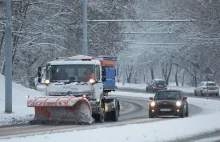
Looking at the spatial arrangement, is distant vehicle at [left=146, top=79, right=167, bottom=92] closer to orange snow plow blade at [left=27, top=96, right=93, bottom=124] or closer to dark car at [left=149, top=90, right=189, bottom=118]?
dark car at [left=149, top=90, right=189, bottom=118]

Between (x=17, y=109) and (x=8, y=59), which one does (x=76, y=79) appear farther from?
(x=17, y=109)

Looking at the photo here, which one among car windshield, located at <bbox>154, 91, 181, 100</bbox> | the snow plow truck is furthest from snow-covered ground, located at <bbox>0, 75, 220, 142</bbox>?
car windshield, located at <bbox>154, 91, 181, 100</bbox>

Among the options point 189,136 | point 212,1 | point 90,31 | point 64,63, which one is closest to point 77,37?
point 90,31

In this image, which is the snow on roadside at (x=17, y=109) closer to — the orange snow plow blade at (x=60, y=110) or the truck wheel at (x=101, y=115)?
the orange snow plow blade at (x=60, y=110)

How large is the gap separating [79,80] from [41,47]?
14.4m

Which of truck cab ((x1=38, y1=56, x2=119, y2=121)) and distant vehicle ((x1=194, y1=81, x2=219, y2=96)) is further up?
truck cab ((x1=38, y1=56, x2=119, y2=121))

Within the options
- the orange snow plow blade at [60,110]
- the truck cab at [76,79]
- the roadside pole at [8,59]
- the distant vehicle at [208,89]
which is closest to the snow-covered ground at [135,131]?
the roadside pole at [8,59]

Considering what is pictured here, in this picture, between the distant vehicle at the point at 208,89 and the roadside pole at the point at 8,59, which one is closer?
the roadside pole at the point at 8,59

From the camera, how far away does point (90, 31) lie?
45375 mm

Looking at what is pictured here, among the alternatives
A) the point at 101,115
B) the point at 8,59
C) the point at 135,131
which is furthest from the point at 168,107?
the point at 135,131

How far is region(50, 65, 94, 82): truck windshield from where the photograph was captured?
26.6 meters

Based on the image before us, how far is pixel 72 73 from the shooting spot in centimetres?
2662

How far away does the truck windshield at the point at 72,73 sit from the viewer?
26.6 metres

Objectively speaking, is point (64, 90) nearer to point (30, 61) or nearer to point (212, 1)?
point (30, 61)
